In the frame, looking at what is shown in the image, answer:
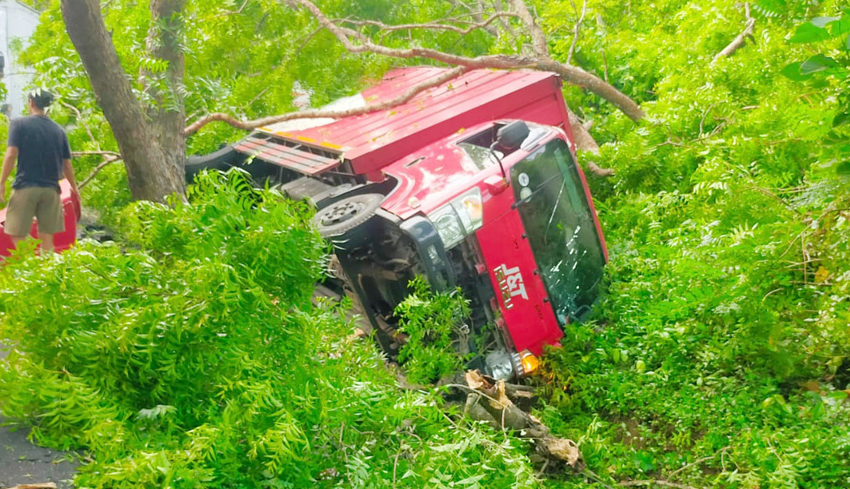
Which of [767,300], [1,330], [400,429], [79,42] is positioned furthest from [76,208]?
[767,300]

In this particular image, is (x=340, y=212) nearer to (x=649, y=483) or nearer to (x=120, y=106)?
(x=120, y=106)

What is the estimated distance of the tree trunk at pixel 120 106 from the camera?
4777 millimetres

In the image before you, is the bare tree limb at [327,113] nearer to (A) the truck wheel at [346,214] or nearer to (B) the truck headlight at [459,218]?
(A) the truck wheel at [346,214]

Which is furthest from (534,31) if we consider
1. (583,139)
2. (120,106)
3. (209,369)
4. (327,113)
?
(209,369)

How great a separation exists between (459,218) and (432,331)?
0.91 meters

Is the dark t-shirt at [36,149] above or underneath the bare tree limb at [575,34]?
above

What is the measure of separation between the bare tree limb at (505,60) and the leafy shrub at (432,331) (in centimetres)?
351

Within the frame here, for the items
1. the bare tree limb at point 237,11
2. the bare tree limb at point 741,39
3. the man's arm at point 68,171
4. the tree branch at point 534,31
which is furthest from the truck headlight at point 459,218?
the bare tree limb at point 237,11

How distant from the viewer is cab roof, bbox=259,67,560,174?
20.4 feet

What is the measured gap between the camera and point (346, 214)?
5113 millimetres

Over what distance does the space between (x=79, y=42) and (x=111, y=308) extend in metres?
3.14

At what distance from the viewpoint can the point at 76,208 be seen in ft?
20.1

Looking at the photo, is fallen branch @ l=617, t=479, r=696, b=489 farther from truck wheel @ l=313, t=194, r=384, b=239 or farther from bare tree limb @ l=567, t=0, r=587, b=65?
bare tree limb @ l=567, t=0, r=587, b=65

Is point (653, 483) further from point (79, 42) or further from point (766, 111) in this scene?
point (79, 42)
